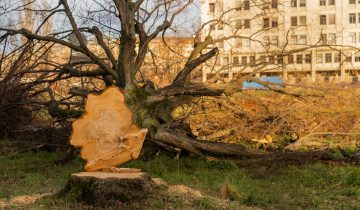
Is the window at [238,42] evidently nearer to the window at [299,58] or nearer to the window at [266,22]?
the window at [266,22]

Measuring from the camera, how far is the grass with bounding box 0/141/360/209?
6309 mm

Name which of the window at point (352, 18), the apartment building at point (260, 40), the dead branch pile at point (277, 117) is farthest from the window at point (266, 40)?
→ the window at point (352, 18)

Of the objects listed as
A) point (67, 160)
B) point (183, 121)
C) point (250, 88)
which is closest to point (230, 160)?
point (183, 121)

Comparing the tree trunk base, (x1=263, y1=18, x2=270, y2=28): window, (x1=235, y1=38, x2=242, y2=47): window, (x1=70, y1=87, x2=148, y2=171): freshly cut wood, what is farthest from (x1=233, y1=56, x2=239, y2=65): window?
the tree trunk base

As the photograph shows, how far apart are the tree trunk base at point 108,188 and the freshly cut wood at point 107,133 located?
1.69 ft

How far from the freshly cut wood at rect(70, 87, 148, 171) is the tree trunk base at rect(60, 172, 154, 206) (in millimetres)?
516

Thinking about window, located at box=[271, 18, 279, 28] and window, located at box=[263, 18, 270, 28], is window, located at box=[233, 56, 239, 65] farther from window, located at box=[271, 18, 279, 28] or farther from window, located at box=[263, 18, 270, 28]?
window, located at box=[271, 18, 279, 28]

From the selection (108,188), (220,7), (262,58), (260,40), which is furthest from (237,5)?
(108,188)

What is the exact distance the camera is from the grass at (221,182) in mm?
6309

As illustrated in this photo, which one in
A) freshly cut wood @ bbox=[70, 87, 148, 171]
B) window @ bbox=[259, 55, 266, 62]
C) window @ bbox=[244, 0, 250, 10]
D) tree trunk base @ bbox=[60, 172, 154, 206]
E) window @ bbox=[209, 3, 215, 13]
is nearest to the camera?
tree trunk base @ bbox=[60, 172, 154, 206]

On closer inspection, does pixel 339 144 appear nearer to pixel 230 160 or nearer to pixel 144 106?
pixel 230 160

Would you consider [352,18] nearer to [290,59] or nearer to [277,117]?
[290,59]

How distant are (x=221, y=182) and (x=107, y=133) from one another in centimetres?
225

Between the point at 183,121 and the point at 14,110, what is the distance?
13.7 feet
